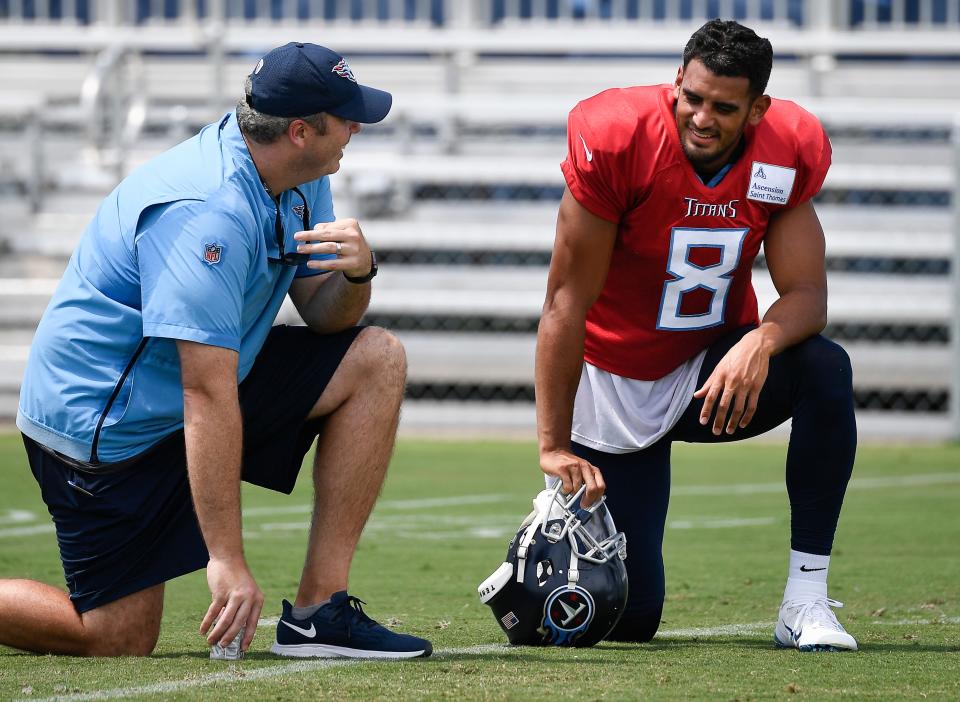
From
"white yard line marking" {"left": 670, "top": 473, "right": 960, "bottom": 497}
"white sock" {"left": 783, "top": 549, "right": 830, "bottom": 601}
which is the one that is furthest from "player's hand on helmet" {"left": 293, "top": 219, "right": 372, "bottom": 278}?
"white yard line marking" {"left": 670, "top": 473, "right": 960, "bottom": 497}

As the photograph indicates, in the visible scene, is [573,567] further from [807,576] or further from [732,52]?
[732,52]

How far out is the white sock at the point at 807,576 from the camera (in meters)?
3.51

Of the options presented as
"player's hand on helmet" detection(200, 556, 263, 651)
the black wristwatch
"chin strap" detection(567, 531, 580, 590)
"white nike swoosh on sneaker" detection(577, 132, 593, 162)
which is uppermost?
"white nike swoosh on sneaker" detection(577, 132, 593, 162)

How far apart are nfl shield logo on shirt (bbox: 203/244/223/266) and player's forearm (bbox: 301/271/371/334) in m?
0.43

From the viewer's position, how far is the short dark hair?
346cm

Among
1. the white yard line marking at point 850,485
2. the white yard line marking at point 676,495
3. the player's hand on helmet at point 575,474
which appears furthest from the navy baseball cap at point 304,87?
the white yard line marking at point 850,485

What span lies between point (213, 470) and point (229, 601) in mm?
257

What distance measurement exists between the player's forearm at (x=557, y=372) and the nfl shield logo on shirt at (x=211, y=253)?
2.85 feet

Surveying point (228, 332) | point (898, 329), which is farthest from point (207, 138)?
point (898, 329)

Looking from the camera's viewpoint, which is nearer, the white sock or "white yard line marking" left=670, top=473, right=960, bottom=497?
the white sock

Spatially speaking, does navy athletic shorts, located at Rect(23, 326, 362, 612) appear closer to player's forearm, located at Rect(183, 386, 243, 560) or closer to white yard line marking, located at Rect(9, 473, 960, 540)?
player's forearm, located at Rect(183, 386, 243, 560)

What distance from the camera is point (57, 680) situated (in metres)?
2.95

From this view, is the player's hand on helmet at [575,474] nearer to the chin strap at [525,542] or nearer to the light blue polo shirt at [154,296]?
the chin strap at [525,542]

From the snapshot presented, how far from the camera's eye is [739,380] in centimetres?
345
